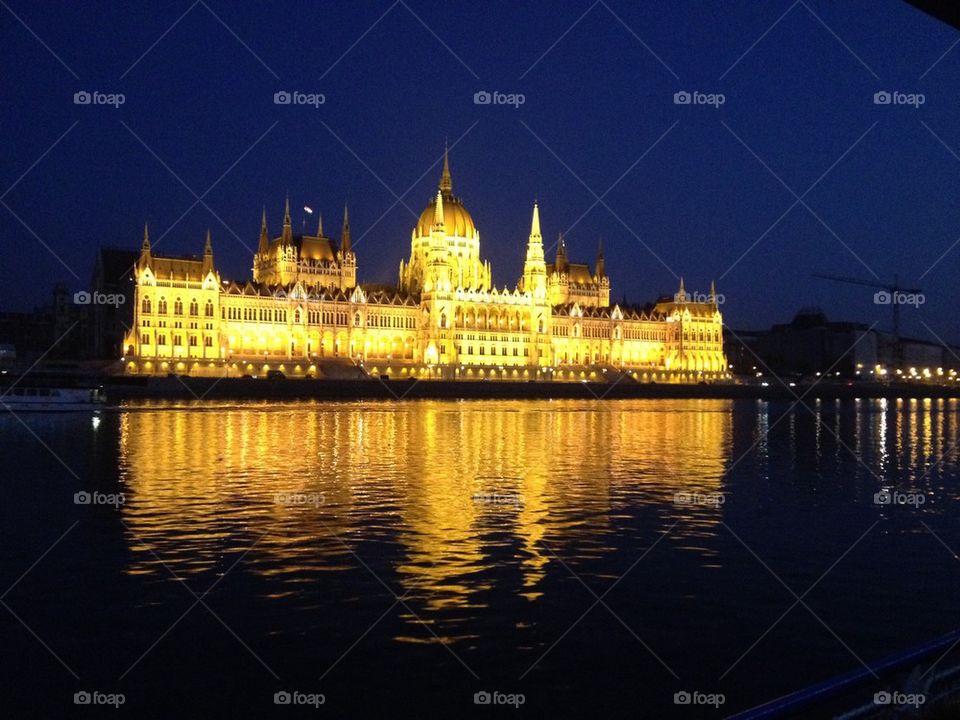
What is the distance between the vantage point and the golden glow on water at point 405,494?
50.2 feet

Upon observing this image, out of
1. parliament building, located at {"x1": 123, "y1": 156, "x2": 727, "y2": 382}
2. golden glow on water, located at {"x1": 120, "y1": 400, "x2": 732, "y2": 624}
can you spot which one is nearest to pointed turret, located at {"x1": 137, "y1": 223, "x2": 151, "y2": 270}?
parliament building, located at {"x1": 123, "y1": 156, "x2": 727, "y2": 382}

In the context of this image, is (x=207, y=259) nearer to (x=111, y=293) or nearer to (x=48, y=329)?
(x=111, y=293)

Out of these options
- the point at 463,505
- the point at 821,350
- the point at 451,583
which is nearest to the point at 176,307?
the point at 463,505

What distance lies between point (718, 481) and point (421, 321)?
3883 inches

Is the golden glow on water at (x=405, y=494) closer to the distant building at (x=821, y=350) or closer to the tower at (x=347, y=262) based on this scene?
the tower at (x=347, y=262)

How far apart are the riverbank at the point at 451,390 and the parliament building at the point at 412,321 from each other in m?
9.97

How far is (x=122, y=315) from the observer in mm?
109438

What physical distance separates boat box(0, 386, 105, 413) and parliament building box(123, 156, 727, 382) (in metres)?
37.4

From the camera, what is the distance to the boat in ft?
185

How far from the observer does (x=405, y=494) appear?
22.5 m

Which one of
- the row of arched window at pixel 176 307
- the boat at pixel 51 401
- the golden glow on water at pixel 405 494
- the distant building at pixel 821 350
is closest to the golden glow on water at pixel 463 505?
the golden glow on water at pixel 405 494

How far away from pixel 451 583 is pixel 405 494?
→ 28.6 feet

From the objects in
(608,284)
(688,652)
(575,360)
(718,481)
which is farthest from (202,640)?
(608,284)

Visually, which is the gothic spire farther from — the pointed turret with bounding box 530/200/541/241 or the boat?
the boat
